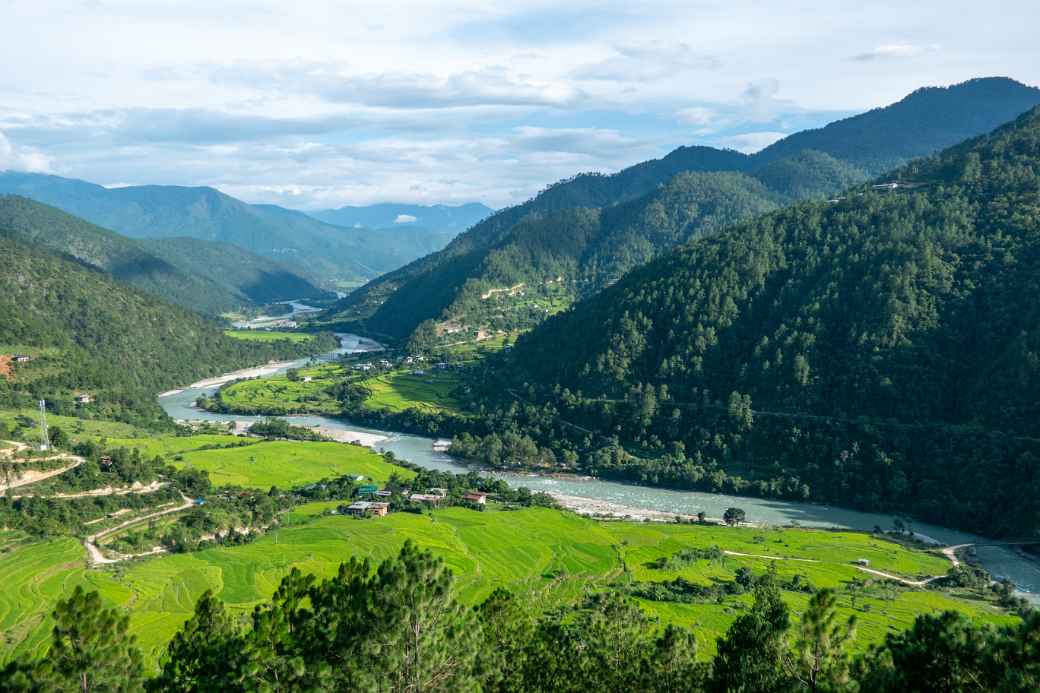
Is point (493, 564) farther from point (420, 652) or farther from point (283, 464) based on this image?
point (420, 652)

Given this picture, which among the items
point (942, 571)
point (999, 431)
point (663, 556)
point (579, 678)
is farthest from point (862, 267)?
point (579, 678)

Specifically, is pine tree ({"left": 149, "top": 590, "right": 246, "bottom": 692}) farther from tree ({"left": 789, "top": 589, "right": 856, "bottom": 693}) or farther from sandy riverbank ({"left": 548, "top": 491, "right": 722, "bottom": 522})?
sandy riverbank ({"left": 548, "top": 491, "right": 722, "bottom": 522})

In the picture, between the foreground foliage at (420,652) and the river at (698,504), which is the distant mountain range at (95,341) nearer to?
the river at (698,504)

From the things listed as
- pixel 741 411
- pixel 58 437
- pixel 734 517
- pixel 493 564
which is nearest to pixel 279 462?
pixel 58 437

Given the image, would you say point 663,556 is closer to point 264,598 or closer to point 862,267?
point 264,598

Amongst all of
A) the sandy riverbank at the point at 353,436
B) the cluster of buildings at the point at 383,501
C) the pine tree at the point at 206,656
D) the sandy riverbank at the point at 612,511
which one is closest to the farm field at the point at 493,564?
the cluster of buildings at the point at 383,501

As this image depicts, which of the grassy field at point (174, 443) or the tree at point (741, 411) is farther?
the tree at point (741, 411)

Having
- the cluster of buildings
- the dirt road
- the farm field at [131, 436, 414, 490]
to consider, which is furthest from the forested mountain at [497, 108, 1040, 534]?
the dirt road
